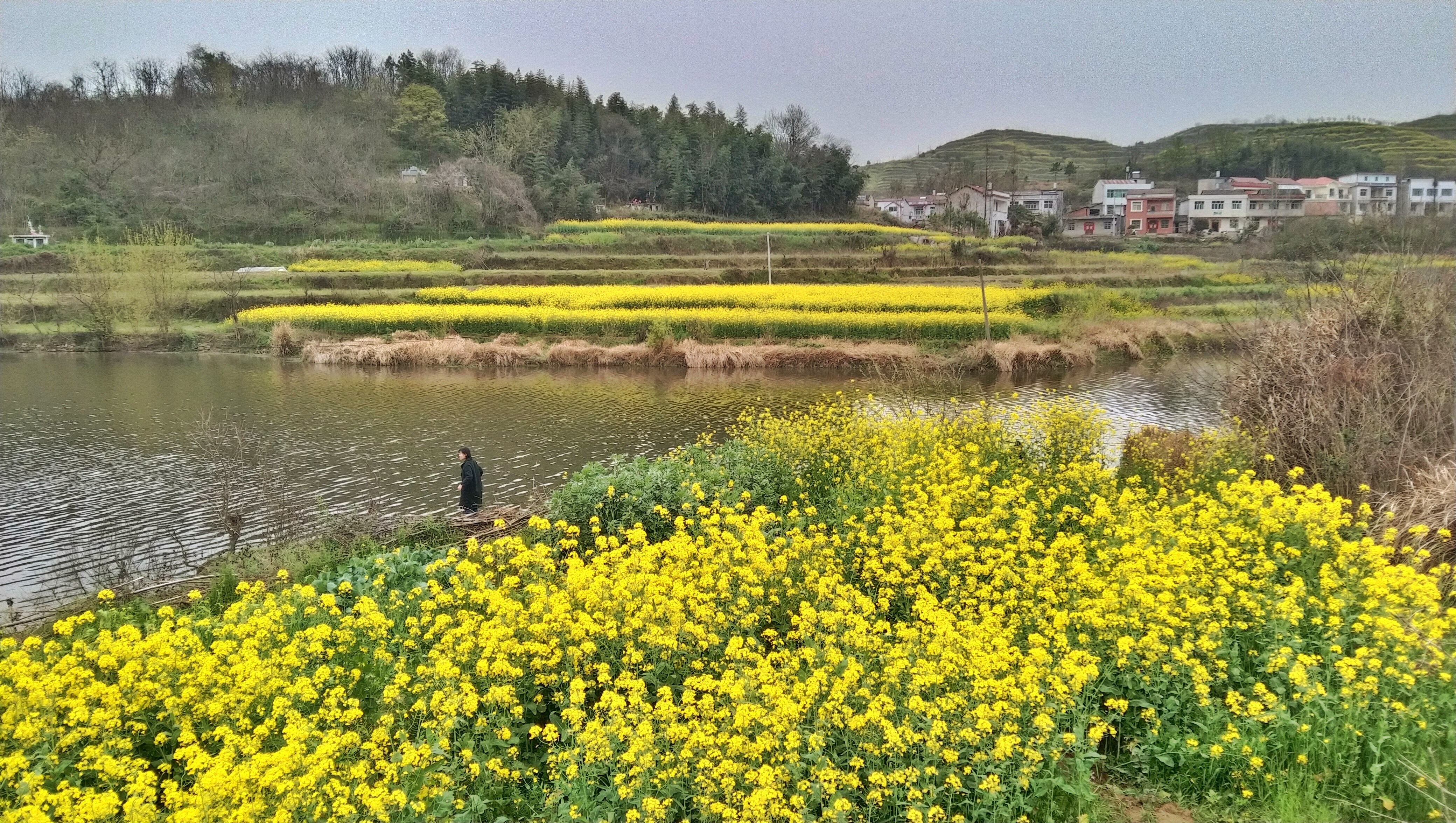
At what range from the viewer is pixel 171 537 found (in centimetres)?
1002

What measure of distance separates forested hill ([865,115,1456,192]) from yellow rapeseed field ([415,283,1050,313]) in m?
9.55

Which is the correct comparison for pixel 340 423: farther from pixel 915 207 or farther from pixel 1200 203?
pixel 915 207

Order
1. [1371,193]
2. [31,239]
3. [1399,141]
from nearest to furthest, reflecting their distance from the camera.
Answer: [1399,141] < [1371,193] < [31,239]

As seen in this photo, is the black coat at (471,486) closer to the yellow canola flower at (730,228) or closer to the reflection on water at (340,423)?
the reflection on water at (340,423)

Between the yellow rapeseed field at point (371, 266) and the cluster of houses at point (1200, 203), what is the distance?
35892mm

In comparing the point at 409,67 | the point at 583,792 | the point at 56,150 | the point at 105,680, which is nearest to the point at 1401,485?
the point at 583,792

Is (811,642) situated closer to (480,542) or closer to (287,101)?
(480,542)

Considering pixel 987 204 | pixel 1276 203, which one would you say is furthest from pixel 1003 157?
pixel 1276 203

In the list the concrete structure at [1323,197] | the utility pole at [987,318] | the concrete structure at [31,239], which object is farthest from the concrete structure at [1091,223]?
the concrete structure at [31,239]

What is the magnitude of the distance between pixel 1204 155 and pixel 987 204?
16732 mm

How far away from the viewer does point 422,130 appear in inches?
2522

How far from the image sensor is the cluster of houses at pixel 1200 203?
7887 mm

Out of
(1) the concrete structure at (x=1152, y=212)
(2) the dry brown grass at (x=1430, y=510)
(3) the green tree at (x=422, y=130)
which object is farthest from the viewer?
(3) the green tree at (x=422, y=130)

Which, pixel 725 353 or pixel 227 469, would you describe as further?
pixel 725 353
